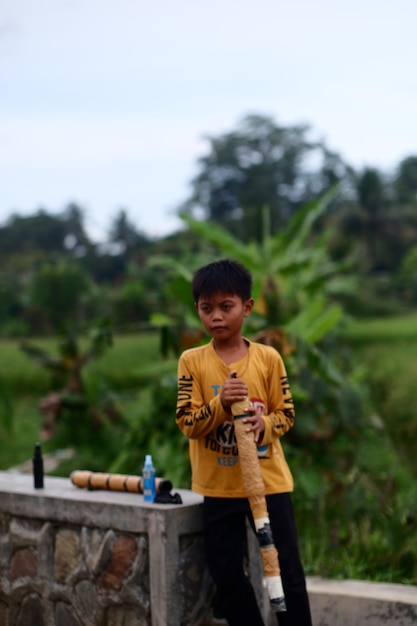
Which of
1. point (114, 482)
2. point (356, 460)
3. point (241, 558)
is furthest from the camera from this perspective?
point (356, 460)

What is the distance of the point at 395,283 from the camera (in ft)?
81.0

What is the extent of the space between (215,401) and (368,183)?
2720 centimetres

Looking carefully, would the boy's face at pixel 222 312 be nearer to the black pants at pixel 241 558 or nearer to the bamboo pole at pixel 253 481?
the bamboo pole at pixel 253 481

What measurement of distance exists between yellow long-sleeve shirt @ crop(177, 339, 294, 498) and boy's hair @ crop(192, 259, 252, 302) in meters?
0.23

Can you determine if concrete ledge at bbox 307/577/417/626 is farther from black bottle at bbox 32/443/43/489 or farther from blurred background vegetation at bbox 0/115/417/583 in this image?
black bottle at bbox 32/443/43/489

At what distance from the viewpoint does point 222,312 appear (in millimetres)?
3023

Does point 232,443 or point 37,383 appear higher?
point 232,443

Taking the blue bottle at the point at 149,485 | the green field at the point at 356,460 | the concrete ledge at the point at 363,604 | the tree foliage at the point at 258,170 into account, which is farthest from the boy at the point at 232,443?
the tree foliage at the point at 258,170

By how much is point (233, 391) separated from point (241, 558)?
722 millimetres

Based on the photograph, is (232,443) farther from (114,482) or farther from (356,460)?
(356,460)

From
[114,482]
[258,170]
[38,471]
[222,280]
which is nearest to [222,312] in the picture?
[222,280]

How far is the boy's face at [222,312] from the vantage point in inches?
118

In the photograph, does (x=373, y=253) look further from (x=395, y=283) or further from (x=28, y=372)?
(x=28, y=372)

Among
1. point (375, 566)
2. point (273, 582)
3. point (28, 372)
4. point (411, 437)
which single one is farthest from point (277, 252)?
point (28, 372)
